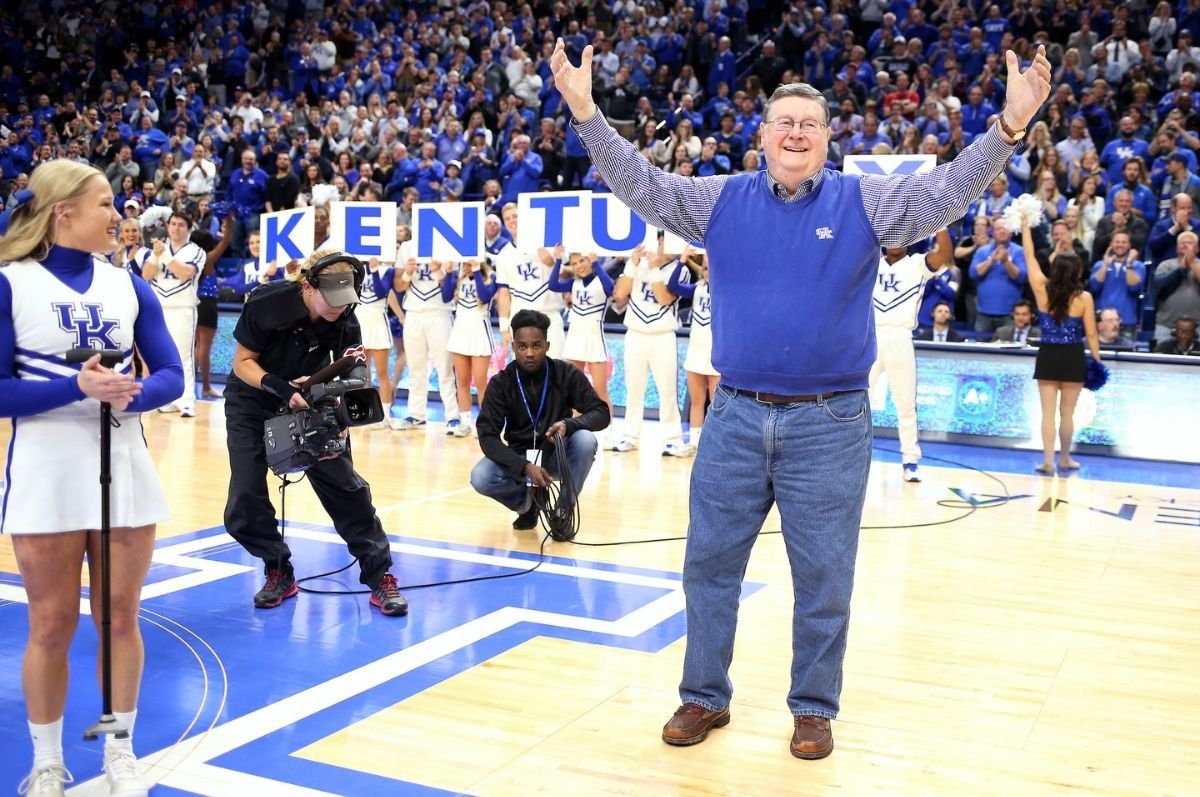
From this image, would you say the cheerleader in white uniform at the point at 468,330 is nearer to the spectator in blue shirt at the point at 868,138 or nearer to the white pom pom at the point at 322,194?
the white pom pom at the point at 322,194

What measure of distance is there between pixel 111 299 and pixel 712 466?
189 cm

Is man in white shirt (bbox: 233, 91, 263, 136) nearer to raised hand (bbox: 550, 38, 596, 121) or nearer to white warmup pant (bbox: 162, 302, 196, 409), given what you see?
white warmup pant (bbox: 162, 302, 196, 409)

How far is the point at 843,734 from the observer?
423cm

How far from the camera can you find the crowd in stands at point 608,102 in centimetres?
1283

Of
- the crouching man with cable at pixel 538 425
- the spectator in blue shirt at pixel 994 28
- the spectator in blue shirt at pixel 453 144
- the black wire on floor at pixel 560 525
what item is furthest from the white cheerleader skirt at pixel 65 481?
the spectator in blue shirt at pixel 994 28

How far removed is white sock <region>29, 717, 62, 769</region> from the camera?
351 centimetres

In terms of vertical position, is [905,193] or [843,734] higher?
[905,193]

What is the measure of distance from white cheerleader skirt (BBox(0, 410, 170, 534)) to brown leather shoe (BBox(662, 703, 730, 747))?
1.76 metres

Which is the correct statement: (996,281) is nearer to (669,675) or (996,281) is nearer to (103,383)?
(669,675)

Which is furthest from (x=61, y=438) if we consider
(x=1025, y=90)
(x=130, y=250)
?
(x=130, y=250)

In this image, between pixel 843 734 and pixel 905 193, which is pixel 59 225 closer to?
pixel 905 193

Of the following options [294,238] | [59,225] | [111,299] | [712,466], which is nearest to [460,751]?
[712,466]

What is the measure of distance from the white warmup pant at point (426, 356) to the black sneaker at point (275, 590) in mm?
5962

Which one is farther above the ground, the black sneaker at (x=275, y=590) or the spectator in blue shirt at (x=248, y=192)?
the spectator in blue shirt at (x=248, y=192)
